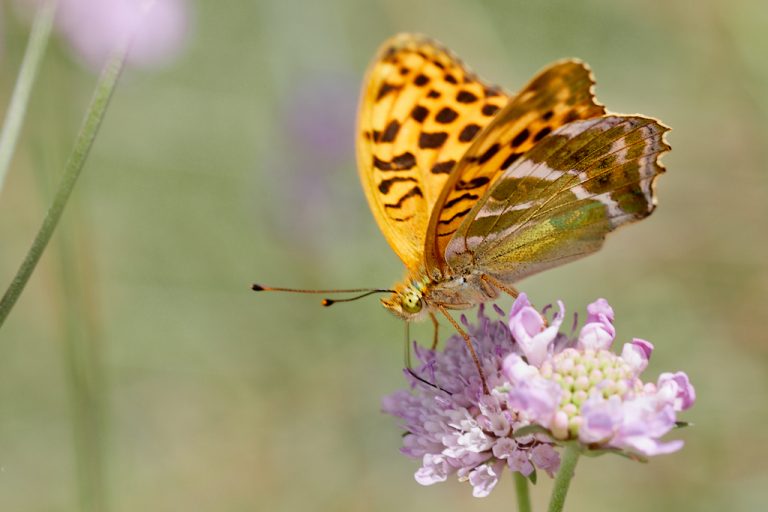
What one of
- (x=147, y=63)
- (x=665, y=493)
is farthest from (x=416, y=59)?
(x=147, y=63)

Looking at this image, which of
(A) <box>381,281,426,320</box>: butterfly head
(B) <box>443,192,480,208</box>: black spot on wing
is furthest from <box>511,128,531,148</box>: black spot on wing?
(A) <box>381,281,426,320</box>: butterfly head

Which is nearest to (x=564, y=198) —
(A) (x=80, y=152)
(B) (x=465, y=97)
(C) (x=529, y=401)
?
(B) (x=465, y=97)

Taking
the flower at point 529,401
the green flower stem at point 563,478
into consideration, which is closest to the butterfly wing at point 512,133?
the flower at point 529,401

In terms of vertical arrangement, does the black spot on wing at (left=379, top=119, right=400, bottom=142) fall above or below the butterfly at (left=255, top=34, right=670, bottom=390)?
above

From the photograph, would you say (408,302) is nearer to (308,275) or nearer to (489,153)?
(489,153)

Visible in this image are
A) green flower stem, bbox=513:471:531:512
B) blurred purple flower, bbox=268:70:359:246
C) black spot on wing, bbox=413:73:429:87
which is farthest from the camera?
blurred purple flower, bbox=268:70:359:246

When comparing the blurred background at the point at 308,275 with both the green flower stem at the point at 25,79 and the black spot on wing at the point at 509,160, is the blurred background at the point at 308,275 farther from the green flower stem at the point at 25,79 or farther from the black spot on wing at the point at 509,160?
the black spot on wing at the point at 509,160

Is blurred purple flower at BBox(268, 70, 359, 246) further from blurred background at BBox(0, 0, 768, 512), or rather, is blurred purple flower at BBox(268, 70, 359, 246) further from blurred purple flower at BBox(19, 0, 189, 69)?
blurred purple flower at BBox(19, 0, 189, 69)
